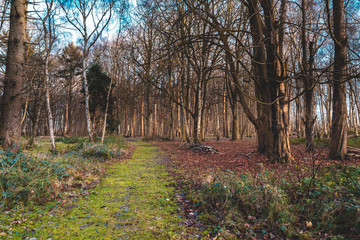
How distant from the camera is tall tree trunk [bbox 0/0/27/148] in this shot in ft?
20.1

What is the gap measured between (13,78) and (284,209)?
8143 millimetres

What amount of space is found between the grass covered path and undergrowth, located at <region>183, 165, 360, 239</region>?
787mm

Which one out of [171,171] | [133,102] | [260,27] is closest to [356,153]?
[260,27]

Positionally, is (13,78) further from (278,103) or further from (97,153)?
(278,103)

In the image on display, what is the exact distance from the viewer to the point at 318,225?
3.10 metres

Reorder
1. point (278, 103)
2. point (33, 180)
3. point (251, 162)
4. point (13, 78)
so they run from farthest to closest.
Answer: point (251, 162) → point (278, 103) → point (13, 78) → point (33, 180)

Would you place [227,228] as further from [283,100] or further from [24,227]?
[283,100]

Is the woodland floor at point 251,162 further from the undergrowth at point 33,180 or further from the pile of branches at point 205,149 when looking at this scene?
the undergrowth at point 33,180

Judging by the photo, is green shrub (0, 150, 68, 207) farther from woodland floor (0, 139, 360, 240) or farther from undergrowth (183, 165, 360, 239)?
undergrowth (183, 165, 360, 239)

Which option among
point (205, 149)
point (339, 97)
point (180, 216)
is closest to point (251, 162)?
point (205, 149)

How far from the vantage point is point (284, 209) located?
11.2 feet

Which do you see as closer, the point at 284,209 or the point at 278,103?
the point at 284,209

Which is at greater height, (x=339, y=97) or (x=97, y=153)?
(x=339, y=97)

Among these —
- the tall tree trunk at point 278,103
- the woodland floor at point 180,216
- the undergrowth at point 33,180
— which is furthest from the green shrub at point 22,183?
the tall tree trunk at point 278,103
